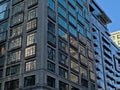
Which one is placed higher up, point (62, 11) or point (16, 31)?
point (62, 11)

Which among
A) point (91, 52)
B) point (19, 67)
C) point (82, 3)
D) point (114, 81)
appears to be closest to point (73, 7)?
point (82, 3)

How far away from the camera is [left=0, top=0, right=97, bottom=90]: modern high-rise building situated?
54.4m

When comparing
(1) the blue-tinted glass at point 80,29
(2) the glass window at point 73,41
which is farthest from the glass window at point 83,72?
(1) the blue-tinted glass at point 80,29

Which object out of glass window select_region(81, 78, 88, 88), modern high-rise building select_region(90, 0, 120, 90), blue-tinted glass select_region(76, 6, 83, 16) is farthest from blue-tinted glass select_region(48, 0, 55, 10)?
modern high-rise building select_region(90, 0, 120, 90)

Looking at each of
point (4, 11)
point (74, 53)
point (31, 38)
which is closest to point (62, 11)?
point (74, 53)

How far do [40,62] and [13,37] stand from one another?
13.0 metres

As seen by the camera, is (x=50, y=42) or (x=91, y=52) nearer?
(x=50, y=42)

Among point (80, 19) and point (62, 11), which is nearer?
point (62, 11)

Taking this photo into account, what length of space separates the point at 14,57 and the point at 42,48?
8990mm

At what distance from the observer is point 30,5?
2468 inches

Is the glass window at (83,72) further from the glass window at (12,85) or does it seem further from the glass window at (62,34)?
the glass window at (12,85)

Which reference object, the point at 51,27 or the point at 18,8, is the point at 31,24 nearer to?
the point at 51,27

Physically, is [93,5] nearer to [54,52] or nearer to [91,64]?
[91,64]

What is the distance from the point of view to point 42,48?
5434 cm
